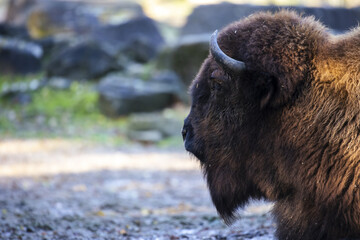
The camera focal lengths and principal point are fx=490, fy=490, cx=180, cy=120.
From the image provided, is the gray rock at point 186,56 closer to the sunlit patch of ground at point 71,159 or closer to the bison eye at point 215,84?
the sunlit patch of ground at point 71,159

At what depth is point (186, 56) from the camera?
57.1 feet

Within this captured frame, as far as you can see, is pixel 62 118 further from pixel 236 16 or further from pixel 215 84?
pixel 215 84

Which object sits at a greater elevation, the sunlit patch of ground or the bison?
the bison

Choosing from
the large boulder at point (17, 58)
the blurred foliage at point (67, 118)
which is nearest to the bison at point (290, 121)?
the blurred foliage at point (67, 118)

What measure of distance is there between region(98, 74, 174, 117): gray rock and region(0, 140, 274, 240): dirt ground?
332 centimetres

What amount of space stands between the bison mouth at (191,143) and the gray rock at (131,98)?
499 inches

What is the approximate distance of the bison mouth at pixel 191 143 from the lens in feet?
11.5

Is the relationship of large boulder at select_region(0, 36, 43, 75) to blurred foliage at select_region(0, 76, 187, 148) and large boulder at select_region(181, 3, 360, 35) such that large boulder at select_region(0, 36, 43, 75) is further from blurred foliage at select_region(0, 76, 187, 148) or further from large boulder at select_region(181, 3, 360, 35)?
large boulder at select_region(181, 3, 360, 35)

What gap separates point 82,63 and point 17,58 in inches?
106

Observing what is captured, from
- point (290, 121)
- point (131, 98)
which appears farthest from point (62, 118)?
point (290, 121)

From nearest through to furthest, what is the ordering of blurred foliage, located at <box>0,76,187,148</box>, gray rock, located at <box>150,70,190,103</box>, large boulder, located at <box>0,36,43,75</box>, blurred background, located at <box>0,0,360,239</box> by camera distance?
blurred background, located at <box>0,0,360,239</box> < blurred foliage, located at <box>0,76,187,148</box> < gray rock, located at <box>150,70,190,103</box> < large boulder, located at <box>0,36,43,75</box>

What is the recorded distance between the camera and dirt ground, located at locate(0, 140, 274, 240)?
4586mm

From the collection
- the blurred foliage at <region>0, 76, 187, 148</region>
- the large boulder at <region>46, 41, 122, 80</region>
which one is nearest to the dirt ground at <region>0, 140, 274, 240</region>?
Answer: the blurred foliage at <region>0, 76, 187, 148</region>

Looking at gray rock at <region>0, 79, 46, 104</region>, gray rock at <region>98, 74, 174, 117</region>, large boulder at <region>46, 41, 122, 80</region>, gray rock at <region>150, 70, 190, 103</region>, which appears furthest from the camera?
large boulder at <region>46, 41, 122, 80</region>
